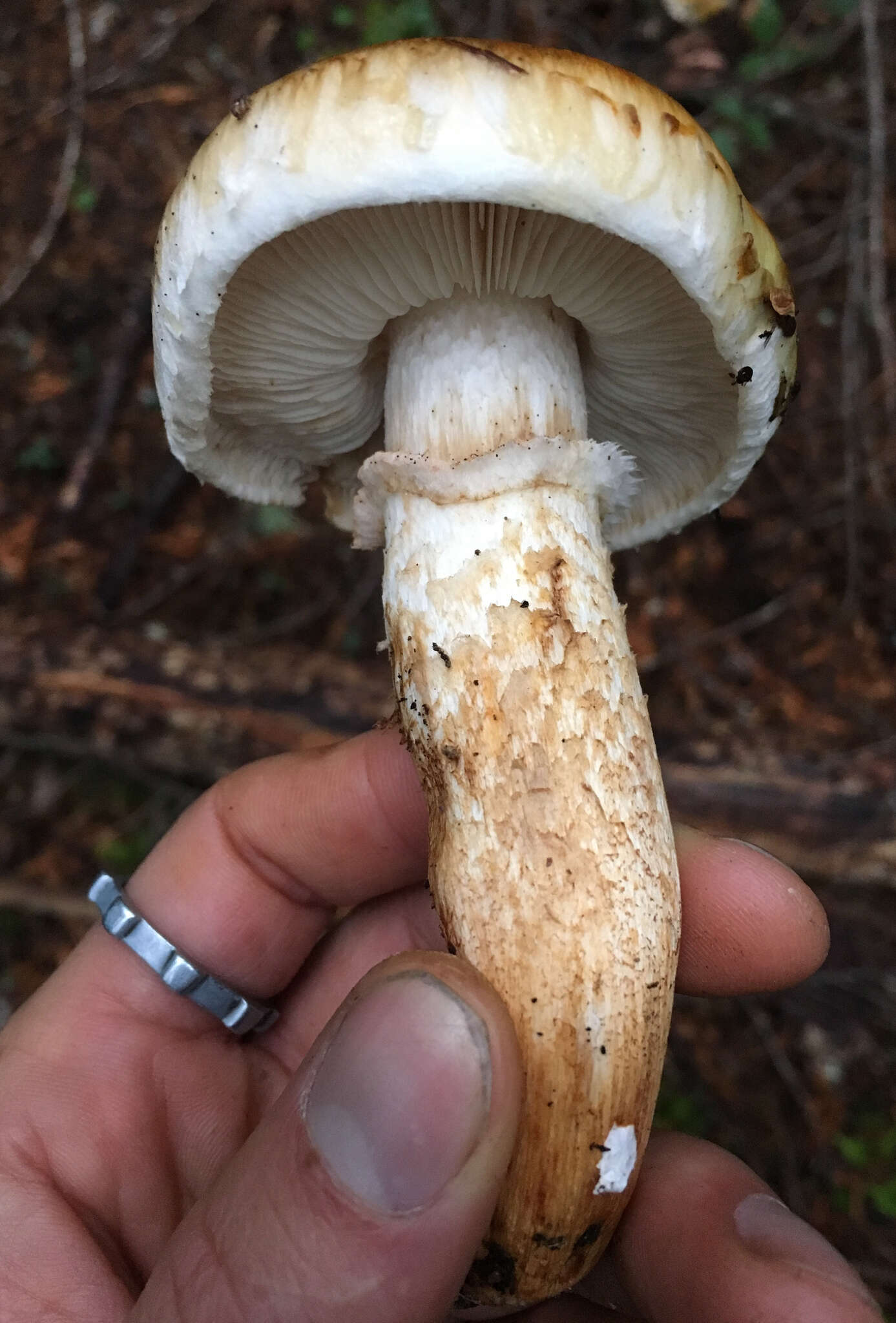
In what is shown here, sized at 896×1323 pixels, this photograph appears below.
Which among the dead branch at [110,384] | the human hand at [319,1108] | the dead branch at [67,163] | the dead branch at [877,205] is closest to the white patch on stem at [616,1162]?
the human hand at [319,1108]

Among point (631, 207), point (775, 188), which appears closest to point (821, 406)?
point (775, 188)

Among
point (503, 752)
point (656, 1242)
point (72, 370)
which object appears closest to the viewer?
point (503, 752)

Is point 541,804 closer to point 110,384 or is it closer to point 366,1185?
point 366,1185

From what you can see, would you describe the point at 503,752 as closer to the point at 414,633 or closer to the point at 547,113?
the point at 414,633

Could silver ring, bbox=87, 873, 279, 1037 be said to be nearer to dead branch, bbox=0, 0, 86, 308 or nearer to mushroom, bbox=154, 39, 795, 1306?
mushroom, bbox=154, 39, 795, 1306

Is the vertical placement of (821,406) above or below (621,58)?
below
